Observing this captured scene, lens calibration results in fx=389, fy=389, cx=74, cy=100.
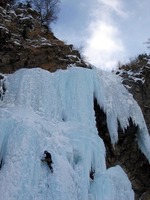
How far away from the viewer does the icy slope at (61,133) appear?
7336 mm

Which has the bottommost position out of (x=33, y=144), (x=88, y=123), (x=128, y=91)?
(x=33, y=144)

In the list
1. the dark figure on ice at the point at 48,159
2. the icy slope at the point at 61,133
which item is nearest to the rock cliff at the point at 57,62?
the icy slope at the point at 61,133

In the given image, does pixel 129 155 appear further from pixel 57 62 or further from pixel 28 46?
pixel 28 46

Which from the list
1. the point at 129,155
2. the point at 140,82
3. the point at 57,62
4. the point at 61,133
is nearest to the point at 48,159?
the point at 61,133

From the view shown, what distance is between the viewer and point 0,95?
977 centimetres

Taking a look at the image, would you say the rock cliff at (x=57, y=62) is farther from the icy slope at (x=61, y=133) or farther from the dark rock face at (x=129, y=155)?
the icy slope at (x=61, y=133)

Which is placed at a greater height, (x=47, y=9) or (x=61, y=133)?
(x=47, y=9)

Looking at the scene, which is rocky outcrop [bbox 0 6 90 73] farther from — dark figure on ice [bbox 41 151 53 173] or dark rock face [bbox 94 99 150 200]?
dark figure on ice [bbox 41 151 53 173]

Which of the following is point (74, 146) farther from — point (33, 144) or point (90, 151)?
point (33, 144)

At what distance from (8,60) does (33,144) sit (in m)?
3.84

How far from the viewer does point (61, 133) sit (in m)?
8.97

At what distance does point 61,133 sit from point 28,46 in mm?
3636

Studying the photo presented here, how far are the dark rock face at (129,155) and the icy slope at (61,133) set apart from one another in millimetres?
198

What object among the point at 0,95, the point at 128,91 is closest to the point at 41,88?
the point at 0,95
